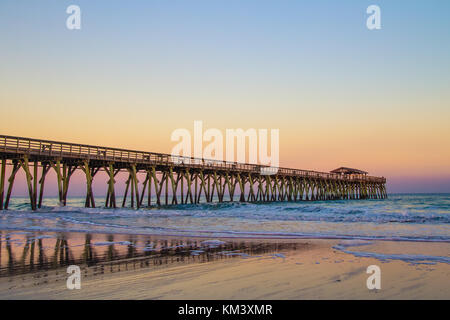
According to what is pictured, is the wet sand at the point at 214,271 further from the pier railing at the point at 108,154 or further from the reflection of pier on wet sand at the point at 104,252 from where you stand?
the pier railing at the point at 108,154

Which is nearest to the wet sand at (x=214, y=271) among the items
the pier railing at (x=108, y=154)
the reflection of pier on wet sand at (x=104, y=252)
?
the reflection of pier on wet sand at (x=104, y=252)

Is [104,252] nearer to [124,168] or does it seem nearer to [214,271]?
[214,271]

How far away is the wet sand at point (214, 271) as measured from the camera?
173 inches

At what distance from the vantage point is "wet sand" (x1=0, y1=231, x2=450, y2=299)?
4.39m

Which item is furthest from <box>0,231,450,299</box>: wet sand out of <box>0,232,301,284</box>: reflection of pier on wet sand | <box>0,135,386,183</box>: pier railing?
<box>0,135,386,183</box>: pier railing

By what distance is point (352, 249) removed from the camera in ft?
26.2

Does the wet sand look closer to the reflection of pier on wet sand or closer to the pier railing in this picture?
the reflection of pier on wet sand

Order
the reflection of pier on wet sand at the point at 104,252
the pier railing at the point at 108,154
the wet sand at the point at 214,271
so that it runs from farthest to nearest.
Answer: the pier railing at the point at 108,154
the reflection of pier on wet sand at the point at 104,252
the wet sand at the point at 214,271

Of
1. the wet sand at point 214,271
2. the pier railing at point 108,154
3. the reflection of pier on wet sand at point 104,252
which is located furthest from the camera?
the pier railing at point 108,154

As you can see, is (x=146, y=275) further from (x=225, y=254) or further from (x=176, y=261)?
(x=225, y=254)

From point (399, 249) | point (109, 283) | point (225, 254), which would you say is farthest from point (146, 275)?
point (399, 249)

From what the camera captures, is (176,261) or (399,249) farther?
(399,249)

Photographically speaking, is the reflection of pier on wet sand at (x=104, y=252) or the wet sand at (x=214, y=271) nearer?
the wet sand at (x=214, y=271)
